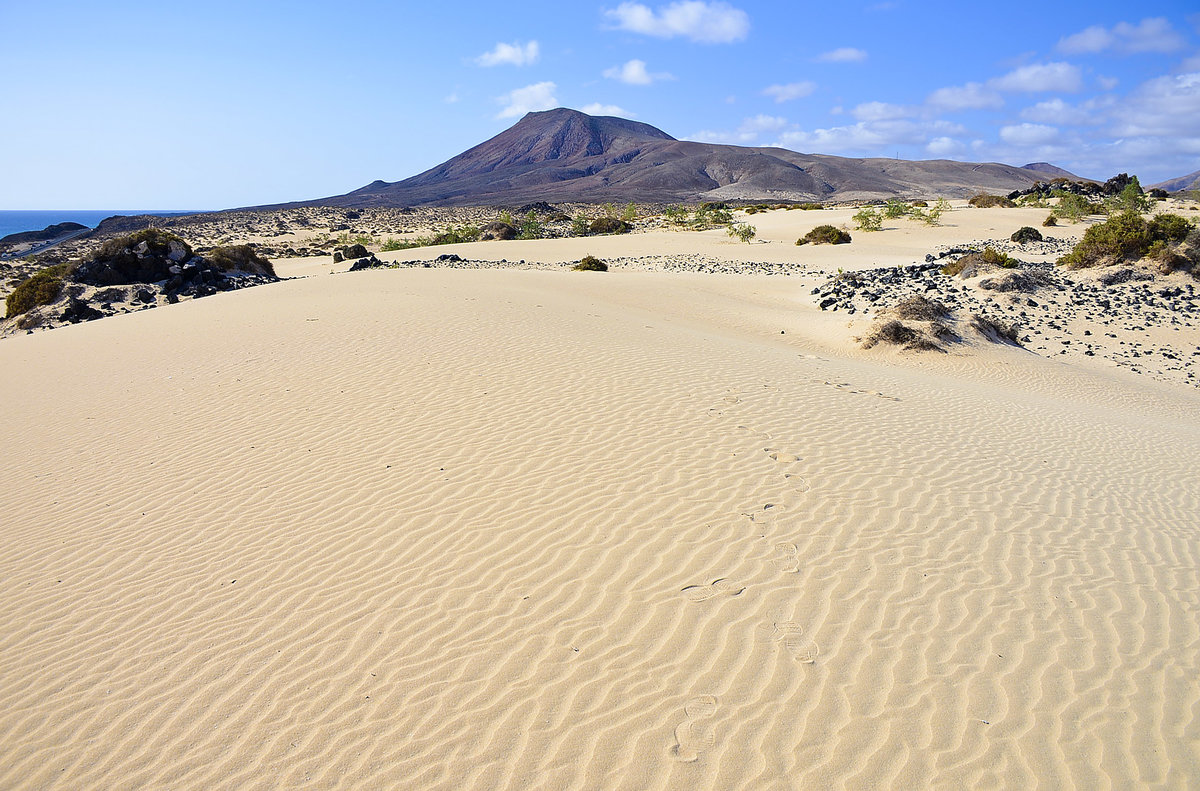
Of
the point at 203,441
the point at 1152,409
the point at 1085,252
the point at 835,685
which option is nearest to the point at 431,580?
the point at 835,685

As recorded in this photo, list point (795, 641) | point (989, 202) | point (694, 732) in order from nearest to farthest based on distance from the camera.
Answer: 1. point (694, 732)
2. point (795, 641)
3. point (989, 202)

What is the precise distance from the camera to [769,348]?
12.4 meters

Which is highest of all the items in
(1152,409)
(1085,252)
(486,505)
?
(1085,252)

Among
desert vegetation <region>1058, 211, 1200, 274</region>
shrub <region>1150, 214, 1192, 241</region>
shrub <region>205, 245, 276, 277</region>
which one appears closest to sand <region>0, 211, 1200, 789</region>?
desert vegetation <region>1058, 211, 1200, 274</region>

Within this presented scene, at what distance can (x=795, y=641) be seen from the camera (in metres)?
3.66

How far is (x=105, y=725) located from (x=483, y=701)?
6.14 ft

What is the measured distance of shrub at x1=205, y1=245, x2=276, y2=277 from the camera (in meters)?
23.6

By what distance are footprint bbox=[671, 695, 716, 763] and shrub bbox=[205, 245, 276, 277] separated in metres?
24.8

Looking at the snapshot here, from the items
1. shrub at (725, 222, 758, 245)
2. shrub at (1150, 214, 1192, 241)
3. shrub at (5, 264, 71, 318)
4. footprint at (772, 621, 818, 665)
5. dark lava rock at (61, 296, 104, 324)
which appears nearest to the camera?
footprint at (772, 621, 818, 665)

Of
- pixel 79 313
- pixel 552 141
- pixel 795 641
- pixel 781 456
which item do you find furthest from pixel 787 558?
pixel 552 141

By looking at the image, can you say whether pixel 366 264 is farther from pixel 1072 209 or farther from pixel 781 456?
pixel 1072 209

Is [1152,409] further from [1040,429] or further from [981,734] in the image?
[981,734]

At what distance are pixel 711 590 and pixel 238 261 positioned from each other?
25066 mm

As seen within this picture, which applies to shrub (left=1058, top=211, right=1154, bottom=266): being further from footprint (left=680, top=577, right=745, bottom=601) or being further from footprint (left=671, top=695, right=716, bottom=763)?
footprint (left=671, top=695, right=716, bottom=763)
